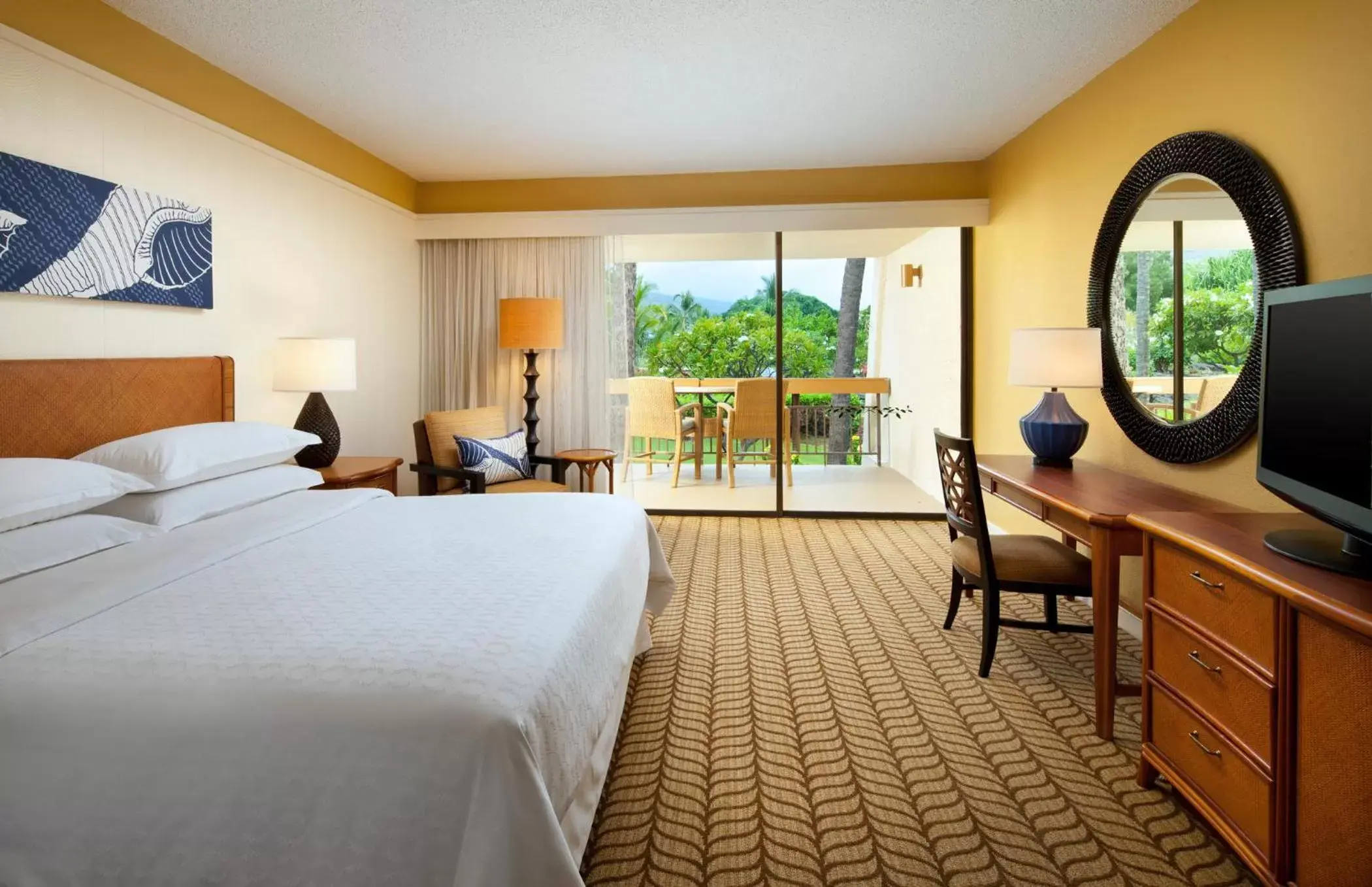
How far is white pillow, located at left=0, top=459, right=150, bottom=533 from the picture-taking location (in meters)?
1.78

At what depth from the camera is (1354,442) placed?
1437mm

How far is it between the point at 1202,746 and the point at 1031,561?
1012 mm

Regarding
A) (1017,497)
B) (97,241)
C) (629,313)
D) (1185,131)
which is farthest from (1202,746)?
(629,313)

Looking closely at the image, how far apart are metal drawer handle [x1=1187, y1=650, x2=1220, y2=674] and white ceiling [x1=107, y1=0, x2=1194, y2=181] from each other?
2.40 meters

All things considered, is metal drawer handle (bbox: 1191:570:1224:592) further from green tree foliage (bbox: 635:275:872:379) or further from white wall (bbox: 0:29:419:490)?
green tree foliage (bbox: 635:275:872:379)

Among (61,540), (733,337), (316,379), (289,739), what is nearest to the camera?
(289,739)

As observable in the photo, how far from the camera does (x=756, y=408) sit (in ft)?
19.1

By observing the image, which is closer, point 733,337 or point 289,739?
point 289,739

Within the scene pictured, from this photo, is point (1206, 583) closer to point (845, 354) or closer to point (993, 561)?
point (993, 561)

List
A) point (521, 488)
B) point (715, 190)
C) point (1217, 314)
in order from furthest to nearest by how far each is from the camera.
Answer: point (715, 190) → point (521, 488) → point (1217, 314)

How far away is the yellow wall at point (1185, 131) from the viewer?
207 centimetres

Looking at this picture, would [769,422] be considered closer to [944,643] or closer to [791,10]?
[944,643]

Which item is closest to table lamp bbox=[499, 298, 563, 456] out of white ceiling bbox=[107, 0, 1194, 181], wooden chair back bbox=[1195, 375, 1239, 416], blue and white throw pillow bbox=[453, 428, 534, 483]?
blue and white throw pillow bbox=[453, 428, 534, 483]

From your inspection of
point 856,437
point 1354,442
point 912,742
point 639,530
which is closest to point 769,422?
point 856,437
